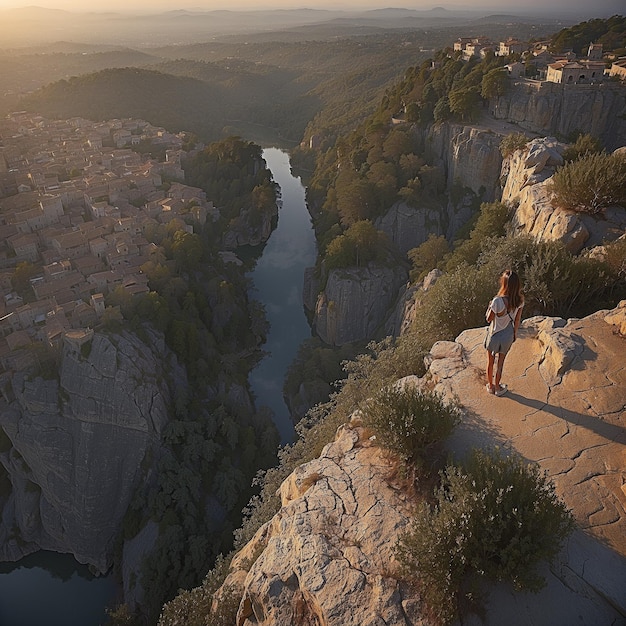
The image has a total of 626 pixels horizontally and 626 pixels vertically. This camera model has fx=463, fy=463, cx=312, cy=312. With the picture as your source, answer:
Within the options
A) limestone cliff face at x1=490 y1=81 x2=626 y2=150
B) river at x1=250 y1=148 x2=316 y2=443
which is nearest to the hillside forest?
river at x1=250 y1=148 x2=316 y2=443

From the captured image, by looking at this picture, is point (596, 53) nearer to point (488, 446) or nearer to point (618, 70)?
point (618, 70)

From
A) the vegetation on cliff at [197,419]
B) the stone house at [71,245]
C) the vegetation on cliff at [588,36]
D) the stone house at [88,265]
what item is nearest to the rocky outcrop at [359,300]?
the vegetation on cliff at [197,419]

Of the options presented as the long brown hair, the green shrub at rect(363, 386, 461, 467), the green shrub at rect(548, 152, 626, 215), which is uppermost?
the long brown hair

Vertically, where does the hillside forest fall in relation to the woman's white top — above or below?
below

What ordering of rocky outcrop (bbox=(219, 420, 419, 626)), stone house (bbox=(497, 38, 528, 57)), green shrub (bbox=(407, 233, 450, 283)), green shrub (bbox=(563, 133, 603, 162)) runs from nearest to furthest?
rocky outcrop (bbox=(219, 420, 419, 626)) → green shrub (bbox=(563, 133, 603, 162)) → green shrub (bbox=(407, 233, 450, 283)) → stone house (bbox=(497, 38, 528, 57))

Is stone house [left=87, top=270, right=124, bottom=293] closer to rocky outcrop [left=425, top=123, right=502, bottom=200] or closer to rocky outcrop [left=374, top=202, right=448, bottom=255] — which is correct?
rocky outcrop [left=374, top=202, right=448, bottom=255]

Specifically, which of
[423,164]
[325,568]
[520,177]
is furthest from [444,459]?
[423,164]

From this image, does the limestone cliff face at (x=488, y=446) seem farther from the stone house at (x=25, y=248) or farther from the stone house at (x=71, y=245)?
the stone house at (x=25, y=248)
